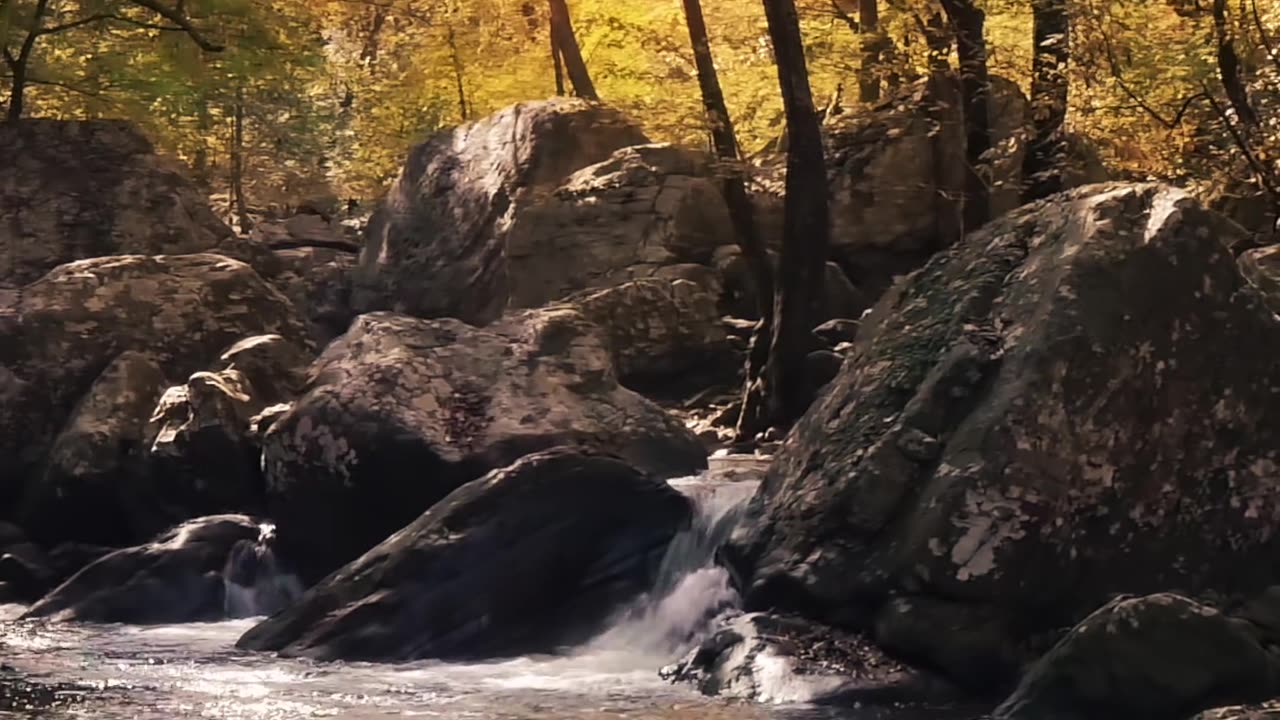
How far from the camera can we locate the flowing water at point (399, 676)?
8.11 m

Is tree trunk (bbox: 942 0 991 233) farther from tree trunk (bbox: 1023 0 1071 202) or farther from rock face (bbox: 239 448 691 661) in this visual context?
rock face (bbox: 239 448 691 661)

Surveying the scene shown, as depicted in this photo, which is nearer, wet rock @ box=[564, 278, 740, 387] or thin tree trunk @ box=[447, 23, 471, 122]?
wet rock @ box=[564, 278, 740, 387]

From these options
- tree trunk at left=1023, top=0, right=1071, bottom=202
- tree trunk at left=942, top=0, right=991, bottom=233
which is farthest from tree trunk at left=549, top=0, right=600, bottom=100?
tree trunk at left=1023, top=0, right=1071, bottom=202

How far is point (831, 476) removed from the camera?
9.59 meters

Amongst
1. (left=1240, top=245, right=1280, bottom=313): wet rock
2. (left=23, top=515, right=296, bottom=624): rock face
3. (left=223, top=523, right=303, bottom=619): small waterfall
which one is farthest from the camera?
(left=1240, top=245, right=1280, bottom=313): wet rock

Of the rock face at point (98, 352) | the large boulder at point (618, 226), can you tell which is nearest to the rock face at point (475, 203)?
the large boulder at point (618, 226)

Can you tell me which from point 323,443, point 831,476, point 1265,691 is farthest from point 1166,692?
point 323,443

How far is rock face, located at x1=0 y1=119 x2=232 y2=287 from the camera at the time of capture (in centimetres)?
2219

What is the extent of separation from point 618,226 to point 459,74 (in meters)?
15.0

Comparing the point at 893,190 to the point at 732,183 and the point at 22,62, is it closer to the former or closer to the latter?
the point at 732,183

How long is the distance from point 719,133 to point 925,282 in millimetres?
8489

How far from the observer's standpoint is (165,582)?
1278cm

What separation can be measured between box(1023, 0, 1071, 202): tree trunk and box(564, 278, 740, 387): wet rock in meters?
4.83

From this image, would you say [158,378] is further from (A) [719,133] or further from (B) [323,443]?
(A) [719,133]
